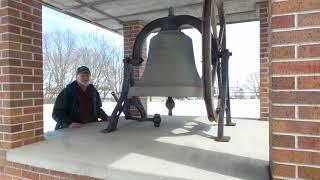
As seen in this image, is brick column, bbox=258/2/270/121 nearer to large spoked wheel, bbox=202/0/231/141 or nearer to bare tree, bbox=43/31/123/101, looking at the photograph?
large spoked wheel, bbox=202/0/231/141

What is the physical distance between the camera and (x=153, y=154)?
230 centimetres

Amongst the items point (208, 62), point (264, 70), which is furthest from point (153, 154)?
point (264, 70)

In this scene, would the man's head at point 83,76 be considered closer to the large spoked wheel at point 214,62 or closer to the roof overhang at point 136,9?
the roof overhang at point 136,9

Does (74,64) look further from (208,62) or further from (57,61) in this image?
(208,62)

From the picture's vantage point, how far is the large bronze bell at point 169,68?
10.3ft

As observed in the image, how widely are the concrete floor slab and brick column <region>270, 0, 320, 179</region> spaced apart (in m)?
0.30

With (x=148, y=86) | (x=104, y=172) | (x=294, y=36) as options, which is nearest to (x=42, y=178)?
(x=104, y=172)

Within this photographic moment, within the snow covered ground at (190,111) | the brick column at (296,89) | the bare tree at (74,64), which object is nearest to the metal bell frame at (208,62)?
the brick column at (296,89)

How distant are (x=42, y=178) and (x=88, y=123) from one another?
5.84 feet

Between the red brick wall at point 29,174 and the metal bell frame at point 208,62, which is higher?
the metal bell frame at point 208,62

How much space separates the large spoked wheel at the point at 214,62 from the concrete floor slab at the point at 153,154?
0.97 feet

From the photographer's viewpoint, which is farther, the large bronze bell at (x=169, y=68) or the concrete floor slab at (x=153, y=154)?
the large bronze bell at (x=169, y=68)

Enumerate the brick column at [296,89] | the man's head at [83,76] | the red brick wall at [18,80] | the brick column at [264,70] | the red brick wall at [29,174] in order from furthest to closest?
the brick column at [264,70], the man's head at [83,76], the red brick wall at [18,80], the red brick wall at [29,174], the brick column at [296,89]

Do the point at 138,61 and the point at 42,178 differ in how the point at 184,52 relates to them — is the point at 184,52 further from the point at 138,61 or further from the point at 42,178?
the point at 42,178
